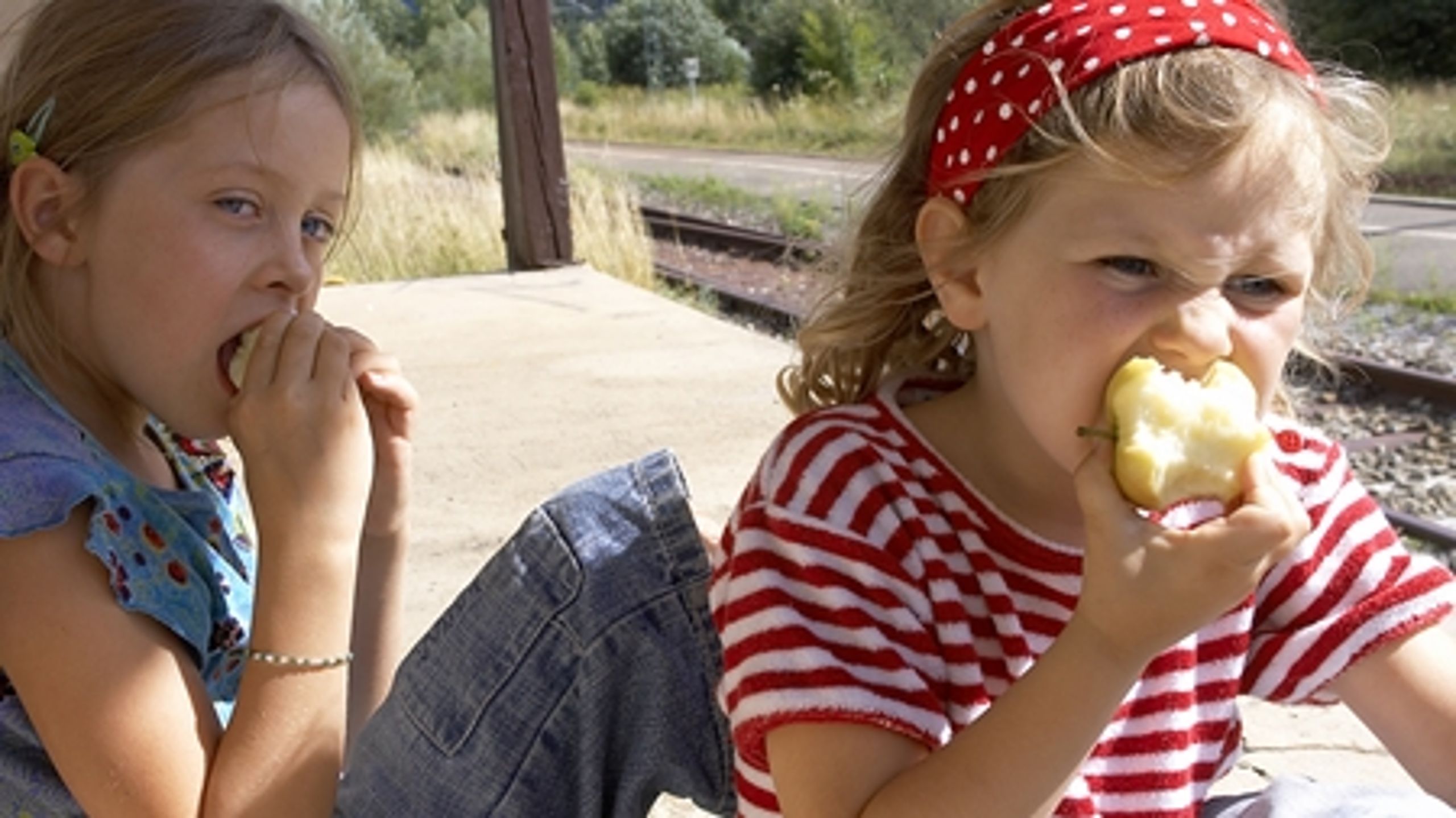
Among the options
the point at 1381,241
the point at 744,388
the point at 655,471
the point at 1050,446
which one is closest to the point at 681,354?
the point at 744,388

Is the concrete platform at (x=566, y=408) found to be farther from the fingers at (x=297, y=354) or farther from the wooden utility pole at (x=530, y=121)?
the fingers at (x=297, y=354)

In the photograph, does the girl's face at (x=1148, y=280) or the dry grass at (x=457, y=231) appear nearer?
the girl's face at (x=1148, y=280)

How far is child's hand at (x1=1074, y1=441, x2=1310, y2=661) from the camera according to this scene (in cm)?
142

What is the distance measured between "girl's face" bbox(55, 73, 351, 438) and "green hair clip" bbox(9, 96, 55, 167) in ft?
0.35

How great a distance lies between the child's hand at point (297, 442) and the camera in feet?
5.83

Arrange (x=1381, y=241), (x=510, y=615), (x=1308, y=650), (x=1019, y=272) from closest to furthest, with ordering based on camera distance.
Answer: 1. (x=1019, y=272)
2. (x=1308, y=650)
3. (x=510, y=615)
4. (x=1381, y=241)

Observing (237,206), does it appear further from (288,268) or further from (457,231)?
(457,231)

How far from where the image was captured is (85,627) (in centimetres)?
165

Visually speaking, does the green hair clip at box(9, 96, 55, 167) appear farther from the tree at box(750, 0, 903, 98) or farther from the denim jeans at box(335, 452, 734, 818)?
the tree at box(750, 0, 903, 98)

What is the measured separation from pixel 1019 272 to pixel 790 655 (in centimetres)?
47

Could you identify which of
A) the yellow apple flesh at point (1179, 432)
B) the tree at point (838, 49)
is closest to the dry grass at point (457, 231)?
the yellow apple flesh at point (1179, 432)

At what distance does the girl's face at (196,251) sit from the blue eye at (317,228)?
0.14 ft

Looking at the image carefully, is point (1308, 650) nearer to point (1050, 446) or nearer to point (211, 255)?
point (1050, 446)

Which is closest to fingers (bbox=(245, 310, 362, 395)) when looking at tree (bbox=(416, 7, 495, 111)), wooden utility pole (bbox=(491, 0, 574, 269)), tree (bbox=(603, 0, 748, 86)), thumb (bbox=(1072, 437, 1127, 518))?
thumb (bbox=(1072, 437, 1127, 518))
